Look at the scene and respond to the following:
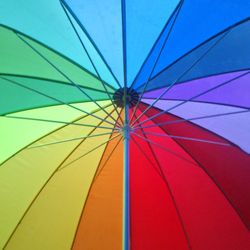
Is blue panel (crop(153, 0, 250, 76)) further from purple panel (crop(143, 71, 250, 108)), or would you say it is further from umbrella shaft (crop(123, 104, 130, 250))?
umbrella shaft (crop(123, 104, 130, 250))

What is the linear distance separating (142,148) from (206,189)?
585 millimetres

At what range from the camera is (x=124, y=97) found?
2480 millimetres

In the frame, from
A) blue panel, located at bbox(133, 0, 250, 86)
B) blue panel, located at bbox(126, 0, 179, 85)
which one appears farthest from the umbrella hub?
blue panel, located at bbox(133, 0, 250, 86)

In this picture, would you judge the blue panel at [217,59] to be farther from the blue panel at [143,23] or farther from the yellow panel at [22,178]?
the yellow panel at [22,178]

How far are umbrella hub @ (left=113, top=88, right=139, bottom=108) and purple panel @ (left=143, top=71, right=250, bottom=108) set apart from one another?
5.1 inches

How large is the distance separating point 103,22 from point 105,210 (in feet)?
4.81

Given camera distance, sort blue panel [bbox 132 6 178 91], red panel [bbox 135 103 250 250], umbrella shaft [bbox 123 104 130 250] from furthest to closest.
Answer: red panel [bbox 135 103 250 250]
umbrella shaft [bbox 123 104 130 250]
blue panel [bbox 132 6 178 91]

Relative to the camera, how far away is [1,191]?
2625mm

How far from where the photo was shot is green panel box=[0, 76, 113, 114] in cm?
236

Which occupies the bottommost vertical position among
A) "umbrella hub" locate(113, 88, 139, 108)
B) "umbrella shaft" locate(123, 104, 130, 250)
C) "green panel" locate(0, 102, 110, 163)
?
"umbrella shaft" locate(123, 104, 130, 250)

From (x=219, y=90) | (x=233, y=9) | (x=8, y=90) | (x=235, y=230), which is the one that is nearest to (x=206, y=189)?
(x=235, y=230)

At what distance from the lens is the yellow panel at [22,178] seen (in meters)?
2.62

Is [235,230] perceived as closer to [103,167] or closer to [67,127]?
[103,167]

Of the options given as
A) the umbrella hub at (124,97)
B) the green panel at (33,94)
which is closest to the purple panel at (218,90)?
the umbrella hub at (124,97)
